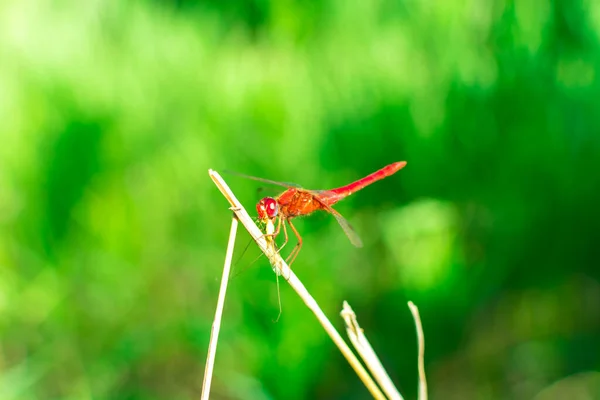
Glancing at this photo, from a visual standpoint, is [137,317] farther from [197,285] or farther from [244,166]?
[244,166]

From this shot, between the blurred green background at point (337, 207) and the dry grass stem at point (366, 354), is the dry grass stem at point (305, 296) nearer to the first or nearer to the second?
the dry grass stem at point (366, 354)

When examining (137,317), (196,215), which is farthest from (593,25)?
(137,317)

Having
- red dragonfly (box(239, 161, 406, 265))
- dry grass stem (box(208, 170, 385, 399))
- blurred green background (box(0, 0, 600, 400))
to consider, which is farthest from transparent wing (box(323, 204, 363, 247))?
dry grass stem (box(208, 170, 385, 399))

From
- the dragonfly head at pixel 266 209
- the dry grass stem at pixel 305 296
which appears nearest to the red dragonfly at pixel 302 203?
the dragonfly head at pixel 266 209

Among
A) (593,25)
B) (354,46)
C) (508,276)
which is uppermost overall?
(354,46)

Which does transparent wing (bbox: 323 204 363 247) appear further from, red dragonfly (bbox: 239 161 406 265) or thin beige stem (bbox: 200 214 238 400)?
thin beige stem (bbox: 200 214 238 400)
